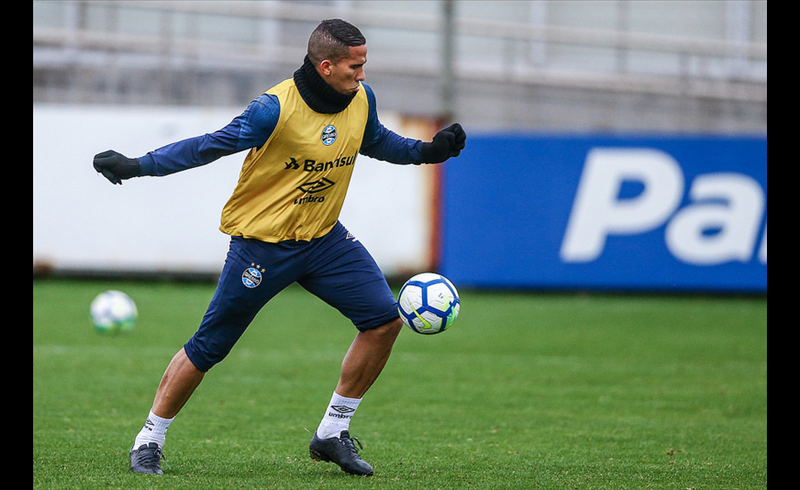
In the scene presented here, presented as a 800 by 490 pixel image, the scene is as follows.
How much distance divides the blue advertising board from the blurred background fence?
30 mm

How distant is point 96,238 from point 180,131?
212cm

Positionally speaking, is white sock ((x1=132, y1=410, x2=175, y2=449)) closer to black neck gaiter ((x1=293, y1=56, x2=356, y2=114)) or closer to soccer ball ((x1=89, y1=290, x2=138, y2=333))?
black neck gaiter ((x1=293, y1=56, x2=356, y2=114))

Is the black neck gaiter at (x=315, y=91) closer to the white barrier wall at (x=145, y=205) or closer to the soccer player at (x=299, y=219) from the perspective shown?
the soccer player at (x=299, y=219)

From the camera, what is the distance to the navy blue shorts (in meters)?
5.67

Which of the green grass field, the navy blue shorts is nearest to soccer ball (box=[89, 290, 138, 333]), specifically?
the green grass field

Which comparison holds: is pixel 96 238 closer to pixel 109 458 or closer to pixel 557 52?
pixel 557 52

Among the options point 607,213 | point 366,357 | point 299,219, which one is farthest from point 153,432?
point 607,213

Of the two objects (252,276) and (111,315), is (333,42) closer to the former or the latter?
(252,276)

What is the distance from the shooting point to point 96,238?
16359 millimetres

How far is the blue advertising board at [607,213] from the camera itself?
50.1ft

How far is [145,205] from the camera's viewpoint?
53.3 feet

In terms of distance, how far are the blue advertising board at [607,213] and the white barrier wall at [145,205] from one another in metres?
0.80

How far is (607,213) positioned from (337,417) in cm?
1014
